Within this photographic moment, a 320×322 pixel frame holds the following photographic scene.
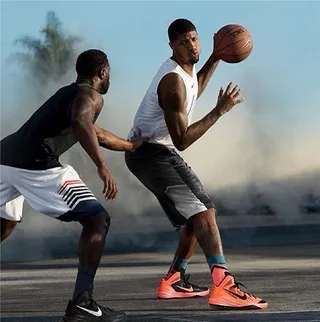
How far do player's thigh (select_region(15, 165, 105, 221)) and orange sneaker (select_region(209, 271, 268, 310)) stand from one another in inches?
38.5

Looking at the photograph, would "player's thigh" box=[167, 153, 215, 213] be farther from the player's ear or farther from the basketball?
the player's ear

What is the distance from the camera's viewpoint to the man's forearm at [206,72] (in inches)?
290

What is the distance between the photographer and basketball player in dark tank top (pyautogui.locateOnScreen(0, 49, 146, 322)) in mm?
5953

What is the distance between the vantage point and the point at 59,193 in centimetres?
605

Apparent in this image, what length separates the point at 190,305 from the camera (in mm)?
6828

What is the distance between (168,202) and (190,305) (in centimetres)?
70

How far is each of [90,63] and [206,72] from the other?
4.47ft

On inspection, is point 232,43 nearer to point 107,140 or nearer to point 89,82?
point 107,140

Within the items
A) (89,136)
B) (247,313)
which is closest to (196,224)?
(247,313)

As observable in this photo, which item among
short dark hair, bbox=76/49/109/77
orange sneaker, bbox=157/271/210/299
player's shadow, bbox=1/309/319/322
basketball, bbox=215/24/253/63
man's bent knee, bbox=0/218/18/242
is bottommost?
orange sneaker, bbox=157/271/210/299

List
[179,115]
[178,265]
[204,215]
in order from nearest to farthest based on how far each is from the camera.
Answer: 1. [179,115]
2. [204,215]
3. [178,265]

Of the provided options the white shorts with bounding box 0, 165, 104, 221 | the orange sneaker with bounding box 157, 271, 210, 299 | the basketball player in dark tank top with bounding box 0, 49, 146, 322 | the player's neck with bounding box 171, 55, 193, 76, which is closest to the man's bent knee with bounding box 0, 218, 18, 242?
the basketball player in dark tank top with bounding box 0, 49, 146, 322

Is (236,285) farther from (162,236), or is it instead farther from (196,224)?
(162,236)

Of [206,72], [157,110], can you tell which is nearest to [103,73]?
[157,110]
